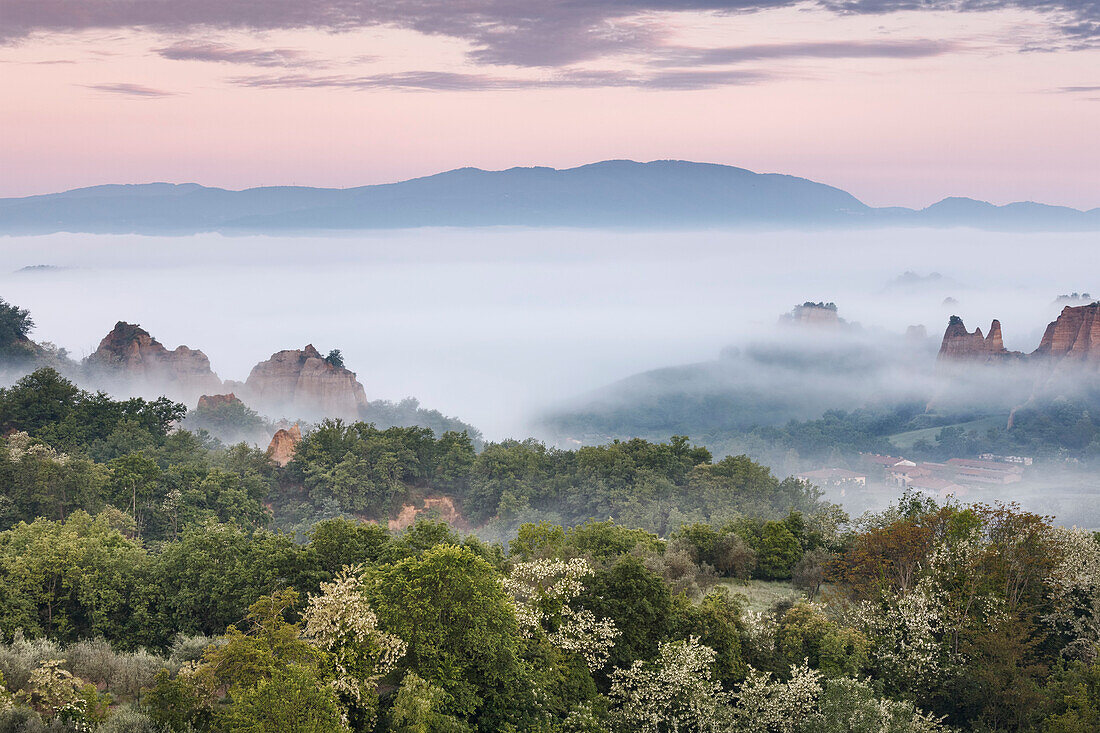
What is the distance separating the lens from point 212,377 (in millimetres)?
156625

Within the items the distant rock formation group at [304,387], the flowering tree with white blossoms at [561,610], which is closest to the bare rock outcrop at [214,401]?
the distant rock formation group at [304,387]

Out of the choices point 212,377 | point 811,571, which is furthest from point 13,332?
point 811,571

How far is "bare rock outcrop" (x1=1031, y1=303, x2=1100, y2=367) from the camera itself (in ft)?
547

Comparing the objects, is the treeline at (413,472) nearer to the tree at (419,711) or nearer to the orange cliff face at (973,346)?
the tree at (419,711)

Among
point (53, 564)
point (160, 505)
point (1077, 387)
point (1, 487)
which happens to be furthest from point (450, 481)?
point (1077, 387)

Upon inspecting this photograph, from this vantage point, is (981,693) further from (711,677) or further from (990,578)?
(711,677)

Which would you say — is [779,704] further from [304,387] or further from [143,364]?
[143,364]

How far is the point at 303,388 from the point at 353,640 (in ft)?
424

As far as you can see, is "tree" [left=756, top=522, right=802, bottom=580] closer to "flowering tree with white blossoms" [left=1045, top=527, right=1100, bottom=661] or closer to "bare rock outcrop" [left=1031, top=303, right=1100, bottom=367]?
"flowering tree with white blossoms" [left=1045, top=527, right=1100, bottom=661]

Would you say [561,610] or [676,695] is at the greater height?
[561,610]

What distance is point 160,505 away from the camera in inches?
2315

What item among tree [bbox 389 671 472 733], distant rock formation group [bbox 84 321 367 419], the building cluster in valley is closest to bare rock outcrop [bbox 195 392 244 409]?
distant rock formation group [bbox 84 321 367 419]

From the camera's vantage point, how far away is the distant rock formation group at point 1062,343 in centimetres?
16762

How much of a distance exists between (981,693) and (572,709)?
584 inches
